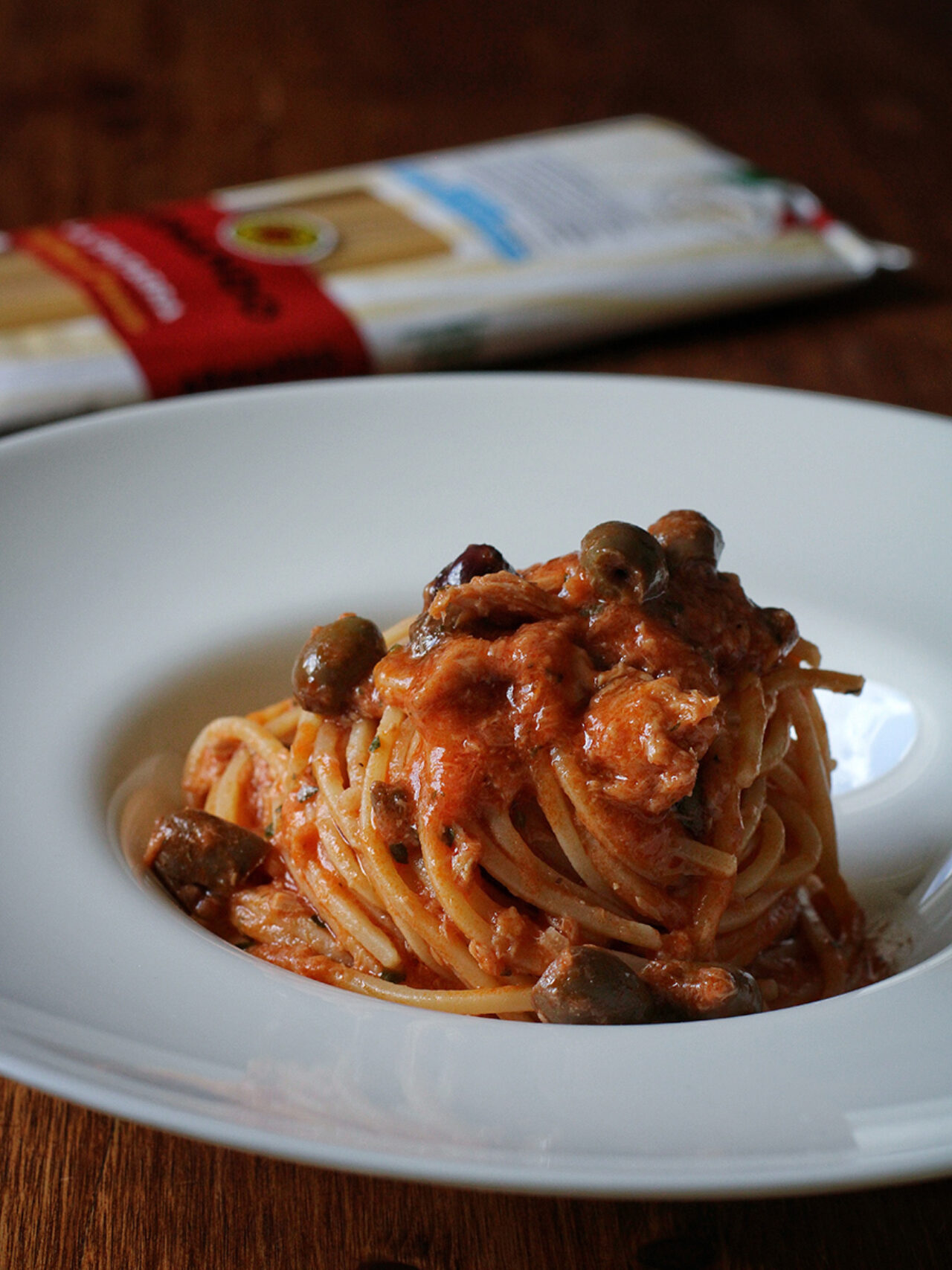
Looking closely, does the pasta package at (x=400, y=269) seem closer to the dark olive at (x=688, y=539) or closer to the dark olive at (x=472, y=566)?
the dark olive at (x=472, y=566)

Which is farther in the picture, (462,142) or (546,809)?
(462,142)

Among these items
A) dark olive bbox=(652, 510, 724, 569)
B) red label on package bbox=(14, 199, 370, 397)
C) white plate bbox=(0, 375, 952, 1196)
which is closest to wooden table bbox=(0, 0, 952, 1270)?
white plate bbox=(0, 375, 952, 1196)

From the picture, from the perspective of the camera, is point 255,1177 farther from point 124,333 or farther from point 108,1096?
point 124,333

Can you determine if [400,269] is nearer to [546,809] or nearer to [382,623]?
[382,623]

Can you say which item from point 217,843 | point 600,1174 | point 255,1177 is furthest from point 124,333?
point 600,1174

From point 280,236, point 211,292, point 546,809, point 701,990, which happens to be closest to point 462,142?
point 280,236

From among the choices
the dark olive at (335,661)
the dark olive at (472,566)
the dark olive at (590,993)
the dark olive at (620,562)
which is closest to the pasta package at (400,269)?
the dark olive at (335,661)
